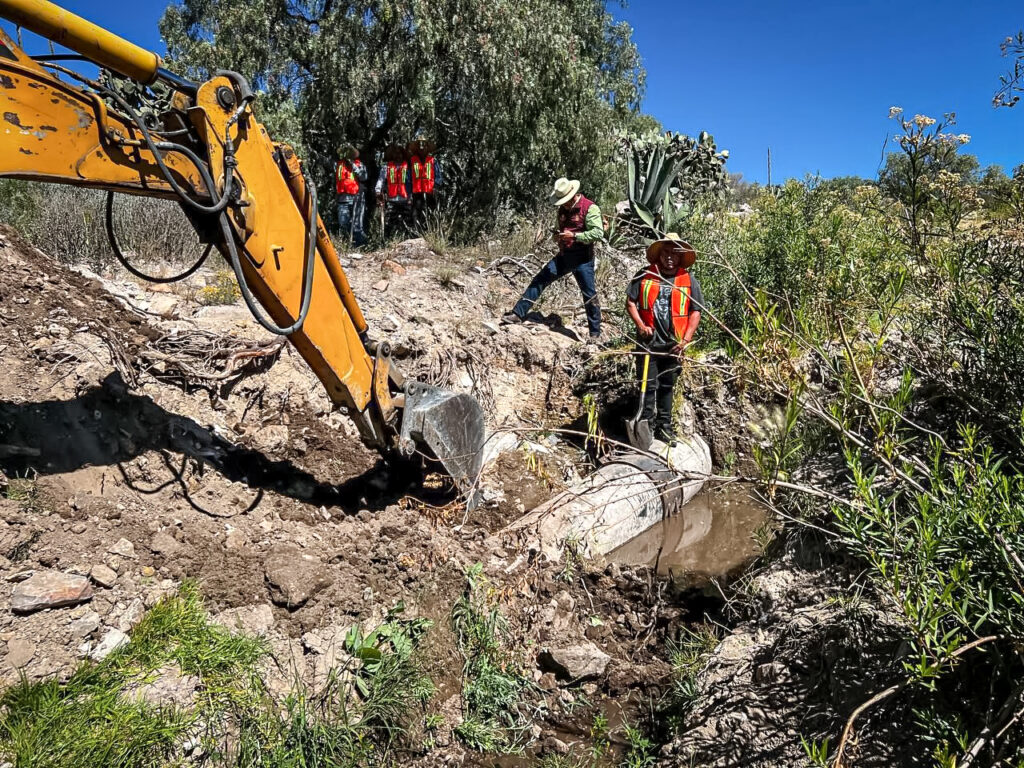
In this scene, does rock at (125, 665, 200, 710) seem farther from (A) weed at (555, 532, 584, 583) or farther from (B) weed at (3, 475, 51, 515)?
(A) weed at (555, 532, 584, 583)

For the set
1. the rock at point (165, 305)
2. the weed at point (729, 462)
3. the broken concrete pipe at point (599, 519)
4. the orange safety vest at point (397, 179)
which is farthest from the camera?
the orange safety vest at point (397, 179)

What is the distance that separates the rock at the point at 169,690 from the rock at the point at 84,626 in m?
0.36

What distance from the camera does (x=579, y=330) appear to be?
23.1 feet

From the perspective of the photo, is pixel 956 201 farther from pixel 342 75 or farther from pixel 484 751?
pixel 342 75

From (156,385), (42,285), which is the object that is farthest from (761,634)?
(42,285)

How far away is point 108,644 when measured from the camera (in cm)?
276

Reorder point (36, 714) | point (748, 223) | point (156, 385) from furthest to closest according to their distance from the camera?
point (748, 223) < point (156, 385) < point (36, 714)

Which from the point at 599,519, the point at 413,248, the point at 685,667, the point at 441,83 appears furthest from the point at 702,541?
the point at 441,83

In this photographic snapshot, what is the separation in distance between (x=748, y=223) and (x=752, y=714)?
6.33 m

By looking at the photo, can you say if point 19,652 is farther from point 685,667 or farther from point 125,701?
point 685,667

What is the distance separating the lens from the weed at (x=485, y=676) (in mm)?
3145

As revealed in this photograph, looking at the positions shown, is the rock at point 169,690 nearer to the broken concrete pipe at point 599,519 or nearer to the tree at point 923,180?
the broken concrete pipe at point 599,519

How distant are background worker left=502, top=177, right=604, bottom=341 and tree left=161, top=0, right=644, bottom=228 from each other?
4044mm

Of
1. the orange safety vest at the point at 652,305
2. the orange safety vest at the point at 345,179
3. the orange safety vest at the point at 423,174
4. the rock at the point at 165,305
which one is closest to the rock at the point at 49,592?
the rock at the point at 165,305
